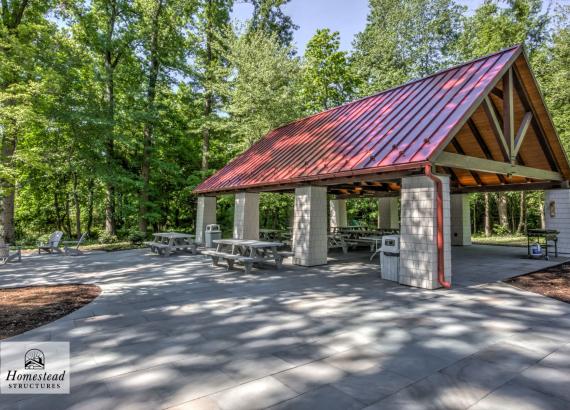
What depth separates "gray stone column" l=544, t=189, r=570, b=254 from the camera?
35.0ft

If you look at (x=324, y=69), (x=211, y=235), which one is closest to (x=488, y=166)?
(x=211, y=235)

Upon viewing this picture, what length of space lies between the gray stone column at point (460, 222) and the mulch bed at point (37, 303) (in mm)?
14521

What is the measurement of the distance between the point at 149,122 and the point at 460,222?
55.7 feet

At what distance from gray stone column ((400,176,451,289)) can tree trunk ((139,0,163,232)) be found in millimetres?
14702

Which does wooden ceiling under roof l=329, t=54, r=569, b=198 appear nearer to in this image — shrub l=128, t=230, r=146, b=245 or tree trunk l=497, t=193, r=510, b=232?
tree trunk l=497, t=193, r=510, b=232

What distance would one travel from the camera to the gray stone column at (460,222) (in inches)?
580

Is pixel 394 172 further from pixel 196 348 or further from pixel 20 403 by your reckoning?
pixel 20 403

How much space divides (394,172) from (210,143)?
16.4m

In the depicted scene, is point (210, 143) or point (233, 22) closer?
point (233, 22)

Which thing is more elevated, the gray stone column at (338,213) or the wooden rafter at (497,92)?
the wooden rafter at (497,92)

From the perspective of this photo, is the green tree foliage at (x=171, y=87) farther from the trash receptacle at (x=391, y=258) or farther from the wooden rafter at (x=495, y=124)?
the trash receptacle at (x=391, y=258)

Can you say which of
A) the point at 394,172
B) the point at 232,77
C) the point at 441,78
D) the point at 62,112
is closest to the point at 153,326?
the point at 394,172

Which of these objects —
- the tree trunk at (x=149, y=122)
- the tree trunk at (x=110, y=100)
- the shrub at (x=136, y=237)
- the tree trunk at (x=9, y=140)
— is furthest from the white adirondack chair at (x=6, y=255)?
the tree trunk at (x=149, y=122)

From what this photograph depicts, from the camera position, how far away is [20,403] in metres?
2.59
